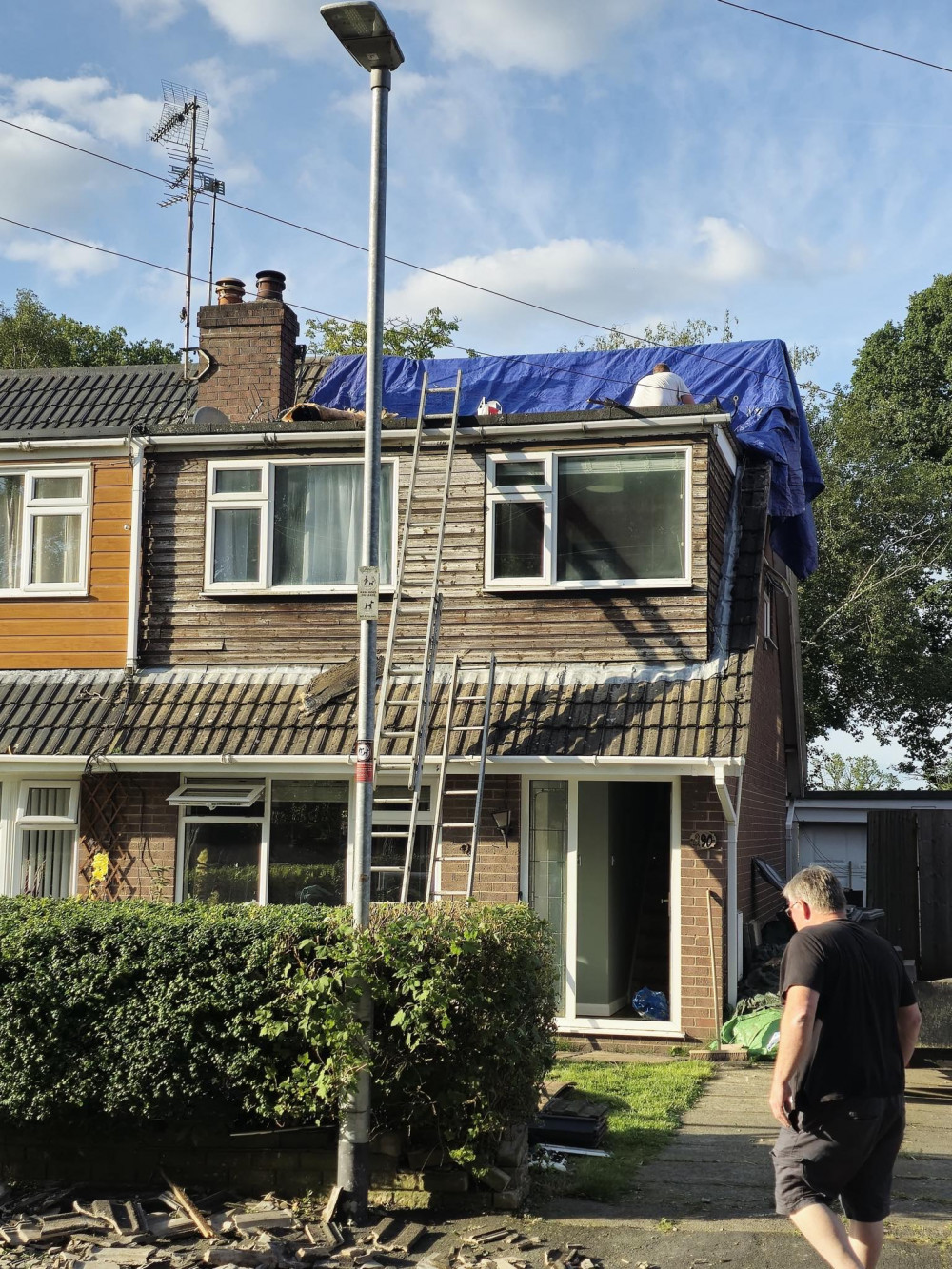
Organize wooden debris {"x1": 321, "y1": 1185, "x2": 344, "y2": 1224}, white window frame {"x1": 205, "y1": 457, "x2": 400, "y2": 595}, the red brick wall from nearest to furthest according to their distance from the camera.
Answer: wooden debris {"x1": 321, "y1": 1185, "x2": 344, "y2": 1224}
the red brick wall
white window frame {"x1": 205, "y1": 457, "x2": 400, "y2": 595}

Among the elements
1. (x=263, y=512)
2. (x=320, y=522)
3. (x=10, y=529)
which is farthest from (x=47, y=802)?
(x=320, y=522)

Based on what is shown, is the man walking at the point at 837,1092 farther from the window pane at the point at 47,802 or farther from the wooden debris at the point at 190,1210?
the window pane at the point at 47,802

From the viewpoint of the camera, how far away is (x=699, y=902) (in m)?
12.5

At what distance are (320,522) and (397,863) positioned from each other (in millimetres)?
3644

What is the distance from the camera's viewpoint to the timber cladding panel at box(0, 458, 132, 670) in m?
14.4

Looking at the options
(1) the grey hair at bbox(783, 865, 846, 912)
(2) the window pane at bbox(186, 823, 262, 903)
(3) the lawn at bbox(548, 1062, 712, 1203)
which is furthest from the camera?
(2) the window pane at bbox(186, 823, 262, 903)

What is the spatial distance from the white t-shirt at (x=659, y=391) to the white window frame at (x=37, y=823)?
7.11 m

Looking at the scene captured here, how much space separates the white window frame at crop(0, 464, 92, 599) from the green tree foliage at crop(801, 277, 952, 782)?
→ 60.1ft

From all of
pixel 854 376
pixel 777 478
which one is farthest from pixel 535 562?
pixel 854 376

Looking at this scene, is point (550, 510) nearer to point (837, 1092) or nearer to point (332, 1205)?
point (332, 1205)

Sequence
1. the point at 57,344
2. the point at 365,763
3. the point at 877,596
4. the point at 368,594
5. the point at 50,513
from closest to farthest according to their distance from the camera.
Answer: the point at 365,763 → the point at 368,594 → the point at 50,513 → the point at 877,596 → the point at 57,344

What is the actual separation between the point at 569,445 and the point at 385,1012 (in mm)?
7599

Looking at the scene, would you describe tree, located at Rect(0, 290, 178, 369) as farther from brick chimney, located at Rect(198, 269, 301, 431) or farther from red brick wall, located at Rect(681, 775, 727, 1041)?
red brick wall, located at Rect(681, 775, 727, 1041)

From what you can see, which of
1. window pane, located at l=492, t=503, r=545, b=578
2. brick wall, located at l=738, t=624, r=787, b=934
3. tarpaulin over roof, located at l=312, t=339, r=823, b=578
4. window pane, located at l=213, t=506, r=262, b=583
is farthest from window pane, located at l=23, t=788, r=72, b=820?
brick wall, located at l=738, t=624, r=787, b=934
